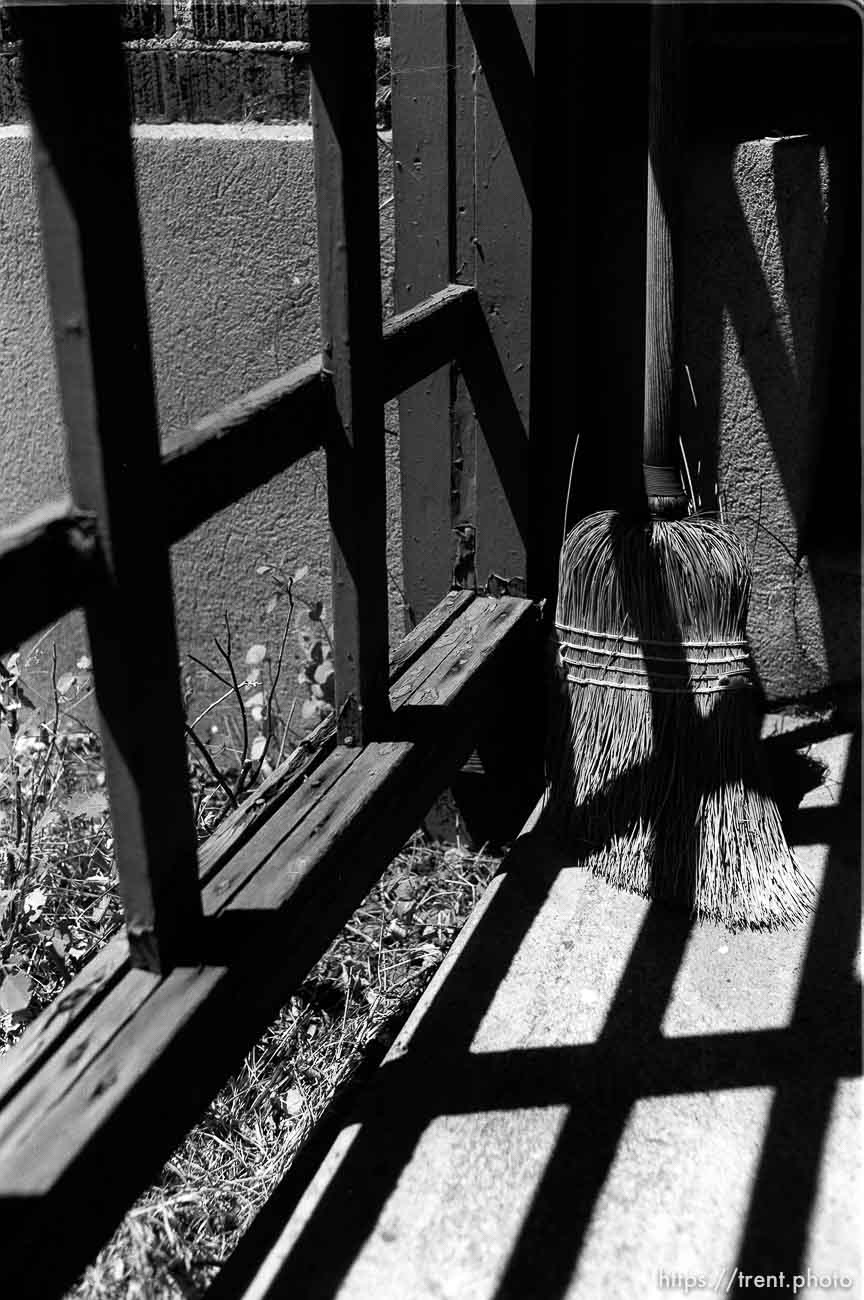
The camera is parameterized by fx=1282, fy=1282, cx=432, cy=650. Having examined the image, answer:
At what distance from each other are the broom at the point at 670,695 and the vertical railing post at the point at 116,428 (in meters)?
1.11

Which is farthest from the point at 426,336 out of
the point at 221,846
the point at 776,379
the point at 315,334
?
the point at 221,846

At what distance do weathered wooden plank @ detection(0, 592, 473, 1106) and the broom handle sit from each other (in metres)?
0.50

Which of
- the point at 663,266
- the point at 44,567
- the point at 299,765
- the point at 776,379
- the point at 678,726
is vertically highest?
the point at 663,266

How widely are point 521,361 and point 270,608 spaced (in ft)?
2.53

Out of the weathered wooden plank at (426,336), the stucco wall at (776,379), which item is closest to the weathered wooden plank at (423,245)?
the weathered wooden plank at (426,336)

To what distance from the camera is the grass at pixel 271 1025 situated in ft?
6.37

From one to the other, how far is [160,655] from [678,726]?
1.24 meters

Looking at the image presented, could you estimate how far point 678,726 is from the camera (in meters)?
2.43

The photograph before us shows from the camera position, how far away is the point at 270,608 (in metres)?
2.79

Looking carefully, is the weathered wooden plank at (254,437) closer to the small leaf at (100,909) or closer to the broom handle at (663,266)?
the broom handle at (663,266)

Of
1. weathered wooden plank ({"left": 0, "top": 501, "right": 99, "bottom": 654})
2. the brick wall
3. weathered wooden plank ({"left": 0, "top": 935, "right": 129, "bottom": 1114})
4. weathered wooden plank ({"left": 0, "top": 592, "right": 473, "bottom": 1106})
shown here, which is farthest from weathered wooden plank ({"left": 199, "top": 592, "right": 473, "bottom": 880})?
the brick wall

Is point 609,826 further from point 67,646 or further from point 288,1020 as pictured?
point 67,646

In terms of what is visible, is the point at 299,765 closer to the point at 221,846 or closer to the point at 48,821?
the point at 221,846

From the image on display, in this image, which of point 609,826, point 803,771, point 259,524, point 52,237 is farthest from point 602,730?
point 52,237
